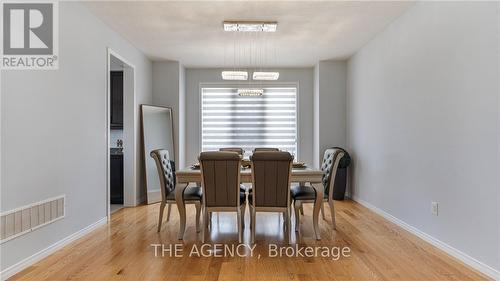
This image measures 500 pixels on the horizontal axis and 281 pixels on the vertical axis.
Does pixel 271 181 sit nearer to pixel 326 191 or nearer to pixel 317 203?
pixel 317 203

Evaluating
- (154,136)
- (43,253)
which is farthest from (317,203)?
(154,136)

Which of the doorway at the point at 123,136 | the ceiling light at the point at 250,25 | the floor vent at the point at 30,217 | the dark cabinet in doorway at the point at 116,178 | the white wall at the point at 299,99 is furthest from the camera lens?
the white wall at the point at 299,99

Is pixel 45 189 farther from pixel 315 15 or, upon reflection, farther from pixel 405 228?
pixel 405 228

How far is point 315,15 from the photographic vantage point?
381 cm

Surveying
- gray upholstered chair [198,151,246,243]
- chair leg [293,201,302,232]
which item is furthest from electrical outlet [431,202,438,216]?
gray upholstered chair [198,151,246,243]

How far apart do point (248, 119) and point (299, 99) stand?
1169 mm

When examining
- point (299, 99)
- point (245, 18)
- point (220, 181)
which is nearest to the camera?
point (220, 181)

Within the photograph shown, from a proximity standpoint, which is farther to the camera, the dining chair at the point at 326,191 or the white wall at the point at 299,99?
the white wall at the point at 299,99

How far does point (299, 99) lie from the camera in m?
6.68

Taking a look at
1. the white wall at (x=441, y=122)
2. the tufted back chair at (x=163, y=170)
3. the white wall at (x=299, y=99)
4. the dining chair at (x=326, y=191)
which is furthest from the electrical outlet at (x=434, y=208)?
the white wall at (x=299, y=99)

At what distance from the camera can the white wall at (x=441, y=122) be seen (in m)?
2.47

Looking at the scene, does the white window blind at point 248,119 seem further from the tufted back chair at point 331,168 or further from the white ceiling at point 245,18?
the tufted back chair at point 331,168

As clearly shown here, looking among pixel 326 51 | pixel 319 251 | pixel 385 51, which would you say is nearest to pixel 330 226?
pixel 319 251

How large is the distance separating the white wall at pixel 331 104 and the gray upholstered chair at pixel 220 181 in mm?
3288
